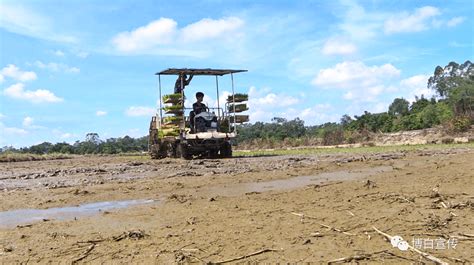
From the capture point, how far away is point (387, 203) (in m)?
6.82

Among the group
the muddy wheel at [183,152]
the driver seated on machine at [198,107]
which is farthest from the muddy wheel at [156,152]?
the driver seated on machine at [198,107]

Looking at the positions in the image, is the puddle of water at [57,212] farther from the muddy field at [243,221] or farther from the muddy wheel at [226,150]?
the muddy wheel at [226,150]

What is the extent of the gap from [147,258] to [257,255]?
107cm

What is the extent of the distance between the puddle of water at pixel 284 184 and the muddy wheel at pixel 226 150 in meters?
10.1

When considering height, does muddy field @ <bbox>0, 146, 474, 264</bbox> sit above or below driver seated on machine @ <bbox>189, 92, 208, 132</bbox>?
below

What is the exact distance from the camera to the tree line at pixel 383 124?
42250 mm

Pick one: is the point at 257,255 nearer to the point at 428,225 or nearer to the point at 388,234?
the point at 388,234

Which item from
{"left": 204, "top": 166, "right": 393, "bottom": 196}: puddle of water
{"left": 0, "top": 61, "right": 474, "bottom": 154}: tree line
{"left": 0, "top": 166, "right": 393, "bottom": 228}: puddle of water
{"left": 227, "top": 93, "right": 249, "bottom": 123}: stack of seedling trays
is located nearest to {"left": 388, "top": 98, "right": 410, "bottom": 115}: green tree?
{"left": 0, "top": 61, "right": 474, "bottom": 154}: tree line

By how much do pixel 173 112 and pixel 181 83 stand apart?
1.48 m

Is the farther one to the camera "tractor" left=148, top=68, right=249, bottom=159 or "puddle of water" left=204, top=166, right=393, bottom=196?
"tractor" left=148, top=68, right=249, bottom=159

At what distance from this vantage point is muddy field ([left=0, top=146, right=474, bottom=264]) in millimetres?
4832

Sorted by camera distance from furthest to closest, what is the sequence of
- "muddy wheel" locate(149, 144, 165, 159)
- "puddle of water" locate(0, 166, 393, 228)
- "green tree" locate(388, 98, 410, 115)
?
1. "green tree" locate(388, 98, 410, 115)
2. "muddy wheel" locate(149, 144, 165, 159)
3. "puddle of water" locate(0, 166, 393, 228)

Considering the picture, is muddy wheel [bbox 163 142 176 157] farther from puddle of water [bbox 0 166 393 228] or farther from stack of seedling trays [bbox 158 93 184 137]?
puddle of water [bbox 0 166 393 228]

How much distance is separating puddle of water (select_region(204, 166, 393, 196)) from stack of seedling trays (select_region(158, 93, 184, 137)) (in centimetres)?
993
